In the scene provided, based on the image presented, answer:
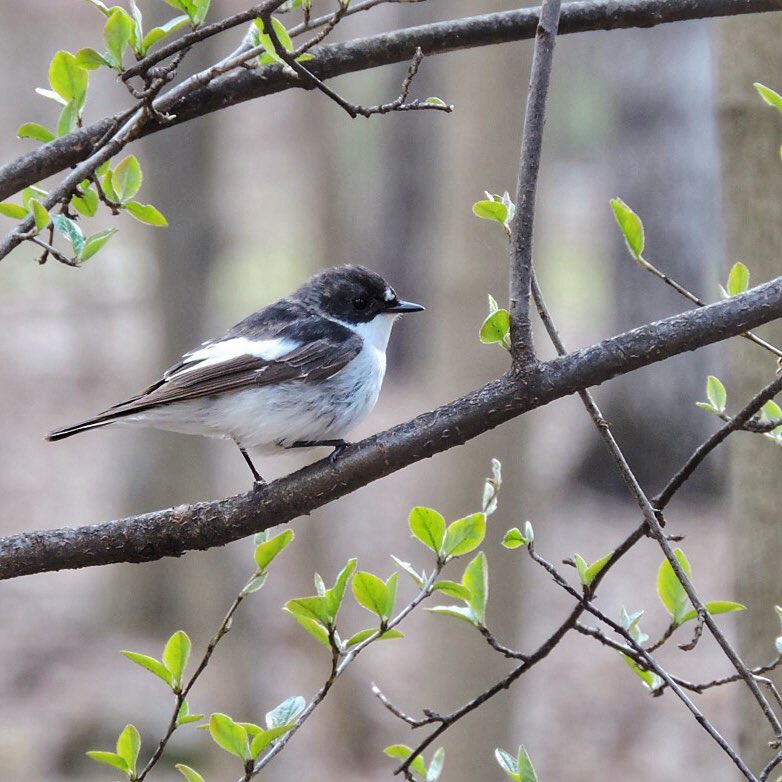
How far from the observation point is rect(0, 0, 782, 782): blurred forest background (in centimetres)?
586

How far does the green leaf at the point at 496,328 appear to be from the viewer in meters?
2.26

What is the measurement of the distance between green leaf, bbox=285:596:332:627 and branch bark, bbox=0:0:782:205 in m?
1.32

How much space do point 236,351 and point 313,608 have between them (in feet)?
6.28

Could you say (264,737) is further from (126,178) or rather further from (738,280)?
(738,280)

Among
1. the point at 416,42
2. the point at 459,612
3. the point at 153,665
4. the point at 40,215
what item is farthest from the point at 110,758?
the point at 416,42

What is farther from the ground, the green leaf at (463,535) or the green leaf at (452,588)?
the green leaf at (463,535)

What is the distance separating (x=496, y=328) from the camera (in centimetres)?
229

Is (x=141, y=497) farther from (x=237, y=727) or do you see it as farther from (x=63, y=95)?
(x=237, y=727)

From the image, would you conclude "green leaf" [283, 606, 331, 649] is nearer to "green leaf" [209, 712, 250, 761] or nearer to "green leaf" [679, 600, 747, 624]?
"green leaf" [209, 712, 250, 761]

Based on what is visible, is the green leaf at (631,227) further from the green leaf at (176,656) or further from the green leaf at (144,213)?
the green leaf at (176,656)

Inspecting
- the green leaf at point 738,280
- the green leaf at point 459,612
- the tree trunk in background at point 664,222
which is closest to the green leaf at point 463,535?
the green leaf at point 459,612

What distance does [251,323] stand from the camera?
13.5ft

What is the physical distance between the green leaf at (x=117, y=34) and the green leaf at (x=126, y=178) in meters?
0.26

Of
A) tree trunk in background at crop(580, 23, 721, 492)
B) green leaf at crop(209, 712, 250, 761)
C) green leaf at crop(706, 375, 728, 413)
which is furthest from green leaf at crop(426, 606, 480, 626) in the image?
tree trunk in background at crop(580, 23, 721, 492)
